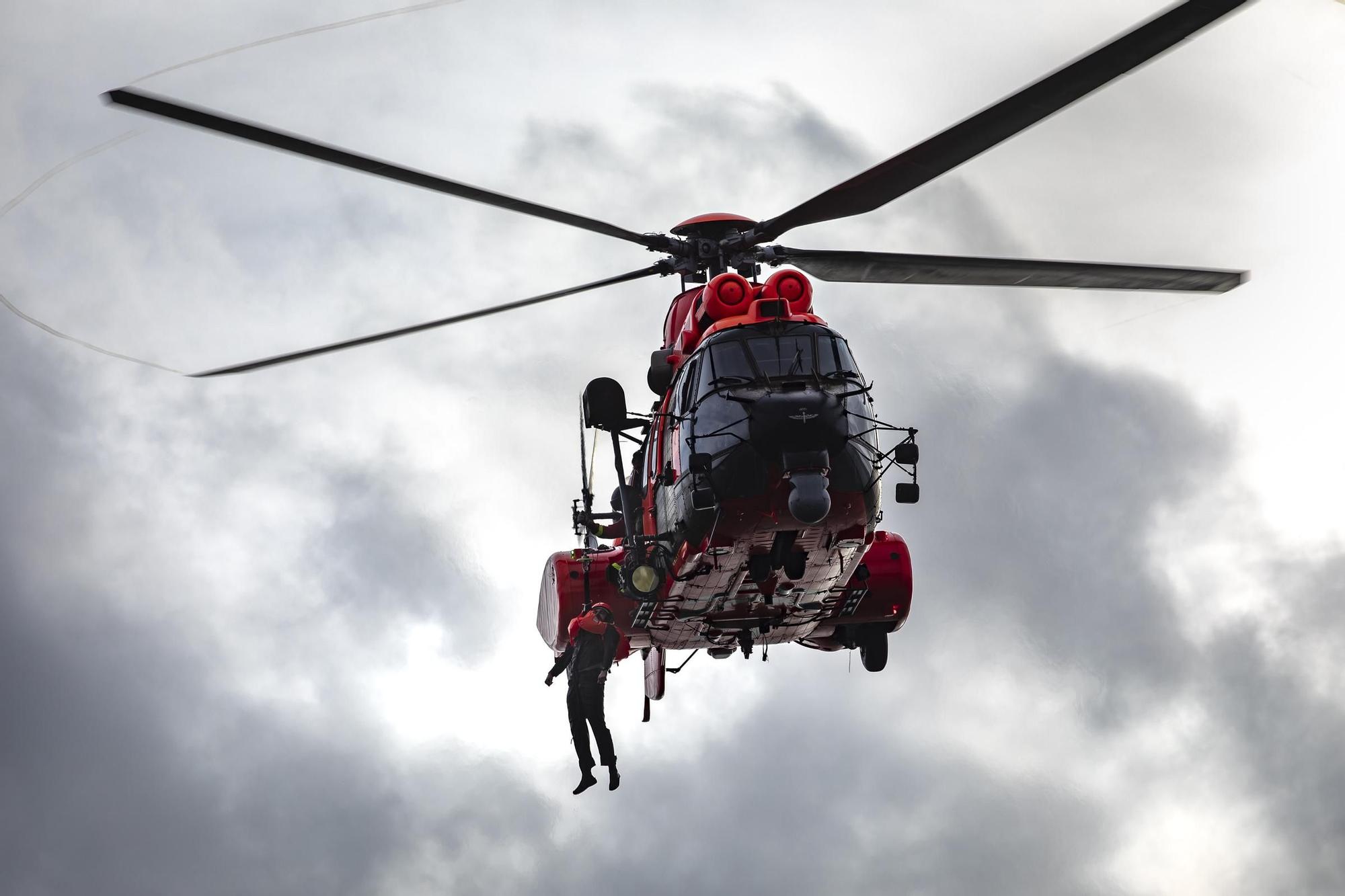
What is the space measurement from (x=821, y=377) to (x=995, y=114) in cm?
350

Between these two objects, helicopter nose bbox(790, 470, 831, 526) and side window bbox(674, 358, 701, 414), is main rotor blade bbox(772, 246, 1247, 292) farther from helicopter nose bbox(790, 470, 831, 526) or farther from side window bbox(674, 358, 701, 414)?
helicopter nose bbox(790, 470, 831, 526)

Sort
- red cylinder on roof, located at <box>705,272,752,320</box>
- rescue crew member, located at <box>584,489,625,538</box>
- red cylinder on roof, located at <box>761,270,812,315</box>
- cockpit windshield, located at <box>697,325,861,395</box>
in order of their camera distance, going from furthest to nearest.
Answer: rescue crew member, located at <box>584,489,625,538</box>, red cylinder on roof, located at <box>705,272,752,320</box>, red cylinder on roof, located at <box>761,270,812,315</box>, cockpit windshield, located at <box>697,325,861,395</box>

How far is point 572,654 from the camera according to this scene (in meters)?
18.3

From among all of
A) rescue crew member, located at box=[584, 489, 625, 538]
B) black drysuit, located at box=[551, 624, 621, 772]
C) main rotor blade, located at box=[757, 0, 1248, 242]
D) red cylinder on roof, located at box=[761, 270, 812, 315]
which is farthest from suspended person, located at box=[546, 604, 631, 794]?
main rotor blade, located at box=[757, 0, 1248, 242]

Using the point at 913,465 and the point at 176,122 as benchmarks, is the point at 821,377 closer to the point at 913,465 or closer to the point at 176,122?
the point at 913,465

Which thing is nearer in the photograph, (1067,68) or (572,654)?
(1067,68)

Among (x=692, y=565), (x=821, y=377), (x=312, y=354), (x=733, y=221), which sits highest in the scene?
(x=733, y=221)

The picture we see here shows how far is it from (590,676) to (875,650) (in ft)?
12.6

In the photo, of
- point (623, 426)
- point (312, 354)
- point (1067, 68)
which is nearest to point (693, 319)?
point (623, 426)

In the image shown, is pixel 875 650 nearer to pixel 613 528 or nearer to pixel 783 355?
pixel 613 528

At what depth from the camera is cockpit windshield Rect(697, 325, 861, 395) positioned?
1499 cm

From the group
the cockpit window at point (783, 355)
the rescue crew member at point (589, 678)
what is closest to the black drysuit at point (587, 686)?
the rescue crew member at point (589, 678)

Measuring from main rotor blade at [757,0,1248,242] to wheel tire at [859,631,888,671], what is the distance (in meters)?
5.85

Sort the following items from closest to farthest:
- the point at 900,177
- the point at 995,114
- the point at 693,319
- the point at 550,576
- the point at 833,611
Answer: the point at 995,114 < the point at 900,177 < the point at 693,319 < the point at 833,611 < the point at 550,576
